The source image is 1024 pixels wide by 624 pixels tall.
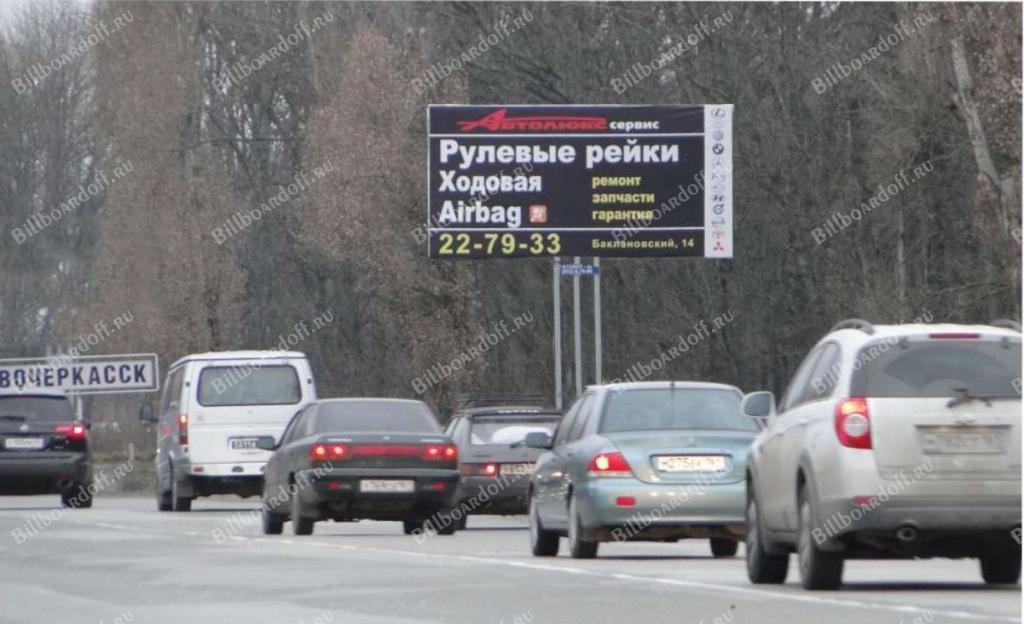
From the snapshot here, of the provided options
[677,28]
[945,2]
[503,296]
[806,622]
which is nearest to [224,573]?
[806,622]

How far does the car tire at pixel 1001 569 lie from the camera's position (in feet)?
52.4

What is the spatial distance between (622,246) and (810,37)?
48.2 ft

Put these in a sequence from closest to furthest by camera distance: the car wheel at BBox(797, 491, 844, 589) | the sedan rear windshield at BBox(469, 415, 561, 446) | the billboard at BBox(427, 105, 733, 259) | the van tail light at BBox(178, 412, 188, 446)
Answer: the car wheel at BBox(797, 491, 844, 589) < the sedan rear windshield at BBox(469, 415, 561, 446) < the van tail light at BBox(178, 412, 188, 446) < the billboard at BBox(427, 105, 733, 259)

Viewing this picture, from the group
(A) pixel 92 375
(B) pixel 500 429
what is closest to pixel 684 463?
(B) pixel 500 429

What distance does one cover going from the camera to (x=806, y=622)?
42.2 ft

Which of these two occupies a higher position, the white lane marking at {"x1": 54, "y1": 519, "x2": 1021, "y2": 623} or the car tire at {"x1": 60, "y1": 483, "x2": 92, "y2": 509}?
the white lane marking at {"x1": 54, "y1": 519, "x2": 1021, "y2": 623}

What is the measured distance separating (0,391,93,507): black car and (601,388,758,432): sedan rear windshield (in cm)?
1695

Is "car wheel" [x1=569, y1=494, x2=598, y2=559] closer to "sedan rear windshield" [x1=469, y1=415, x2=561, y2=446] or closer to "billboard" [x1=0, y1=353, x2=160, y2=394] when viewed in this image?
"sedan rear windshield" [x1=469, y1=415, x2=561, y2=446]

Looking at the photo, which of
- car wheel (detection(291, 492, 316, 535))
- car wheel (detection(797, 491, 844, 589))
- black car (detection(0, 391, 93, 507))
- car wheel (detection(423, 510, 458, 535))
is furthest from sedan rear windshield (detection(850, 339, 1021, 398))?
black car (detection(0, 391, 93, 507))

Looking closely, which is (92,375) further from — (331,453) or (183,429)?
(331,453)

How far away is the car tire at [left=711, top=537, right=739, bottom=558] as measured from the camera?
858 inches

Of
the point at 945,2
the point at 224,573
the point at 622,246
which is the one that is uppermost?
the point at 945,2

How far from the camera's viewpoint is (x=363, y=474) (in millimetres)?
25969

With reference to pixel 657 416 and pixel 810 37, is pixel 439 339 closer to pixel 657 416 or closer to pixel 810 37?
pixel 810 37
